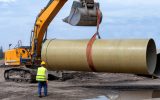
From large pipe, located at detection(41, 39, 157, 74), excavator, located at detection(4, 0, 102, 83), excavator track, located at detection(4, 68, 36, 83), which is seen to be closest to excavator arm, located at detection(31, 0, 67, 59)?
excavator, located at detection(4, 0, 102, 83)

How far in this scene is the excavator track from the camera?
76.2 feet

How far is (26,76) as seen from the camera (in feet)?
77.7

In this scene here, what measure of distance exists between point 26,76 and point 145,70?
895 centimetres

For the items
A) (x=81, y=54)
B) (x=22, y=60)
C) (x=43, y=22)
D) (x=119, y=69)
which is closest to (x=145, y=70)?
(x=119, y=69)

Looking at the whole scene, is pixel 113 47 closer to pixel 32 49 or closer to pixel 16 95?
pixel 16 95

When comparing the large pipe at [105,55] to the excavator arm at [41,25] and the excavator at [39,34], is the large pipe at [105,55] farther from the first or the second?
the excavator arm at [41,25]

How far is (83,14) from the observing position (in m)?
18.2

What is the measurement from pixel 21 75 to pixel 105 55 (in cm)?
822

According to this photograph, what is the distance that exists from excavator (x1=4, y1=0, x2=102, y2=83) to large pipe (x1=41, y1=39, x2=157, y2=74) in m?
1.14

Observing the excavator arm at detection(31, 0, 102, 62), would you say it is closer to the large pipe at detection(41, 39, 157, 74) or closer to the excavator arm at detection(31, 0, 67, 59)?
the excavator arm at detection(31, 0, 67, 59)

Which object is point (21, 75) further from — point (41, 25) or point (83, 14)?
point (83, 14)

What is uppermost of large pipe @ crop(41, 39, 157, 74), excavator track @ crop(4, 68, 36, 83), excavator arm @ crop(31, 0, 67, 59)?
excavator arm @ crop(31, 0, 67, 59)

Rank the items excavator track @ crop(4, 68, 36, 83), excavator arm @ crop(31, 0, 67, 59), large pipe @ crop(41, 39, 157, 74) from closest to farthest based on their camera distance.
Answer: large pipe @ crop(41, 39, 157, 74) < excavator arm @ crop(31, 0, 67, 59) < excavator track @ crop(4, 68, 36, 83)

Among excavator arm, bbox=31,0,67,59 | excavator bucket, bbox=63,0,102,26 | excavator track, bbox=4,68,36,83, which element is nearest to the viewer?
excavator bucket, bbox=63,0,102,26
